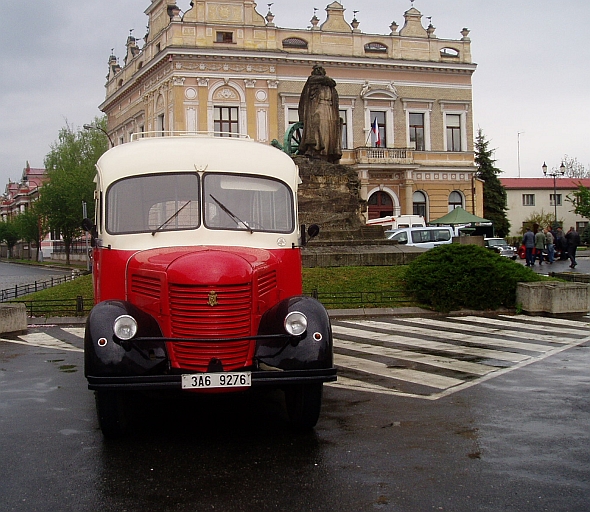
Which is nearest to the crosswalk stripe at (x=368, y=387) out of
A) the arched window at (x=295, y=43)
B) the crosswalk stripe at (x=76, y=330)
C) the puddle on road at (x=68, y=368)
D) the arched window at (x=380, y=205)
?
the puddle on road at (x=68, y=368)

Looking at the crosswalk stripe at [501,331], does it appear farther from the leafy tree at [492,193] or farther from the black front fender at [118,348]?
the leafy tree at [492,193]

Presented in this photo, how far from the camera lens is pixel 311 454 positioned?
21.3 feet

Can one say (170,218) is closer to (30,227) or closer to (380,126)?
(380,126)

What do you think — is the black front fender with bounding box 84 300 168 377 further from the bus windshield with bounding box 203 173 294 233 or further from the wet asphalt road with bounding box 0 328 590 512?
the bus windshield with bounding box 203 173 294 233

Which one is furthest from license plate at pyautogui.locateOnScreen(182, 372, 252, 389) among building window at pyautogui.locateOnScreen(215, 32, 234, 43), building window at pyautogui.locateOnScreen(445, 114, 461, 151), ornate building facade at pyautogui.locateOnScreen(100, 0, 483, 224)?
building window at pyautogui.locateOnScreen(445, 114, 461, 151)

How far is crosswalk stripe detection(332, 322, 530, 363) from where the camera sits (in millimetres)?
11805

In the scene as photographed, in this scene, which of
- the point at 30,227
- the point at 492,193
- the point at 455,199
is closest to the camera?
the point at 455,199

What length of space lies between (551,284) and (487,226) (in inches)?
1298

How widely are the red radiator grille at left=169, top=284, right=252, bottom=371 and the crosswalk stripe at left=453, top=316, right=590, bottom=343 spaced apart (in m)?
8.13

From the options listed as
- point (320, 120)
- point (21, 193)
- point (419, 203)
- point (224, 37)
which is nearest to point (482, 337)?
point (320, 120)

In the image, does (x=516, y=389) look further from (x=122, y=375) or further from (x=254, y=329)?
(x=122, y=375)

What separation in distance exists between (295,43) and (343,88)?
473cm

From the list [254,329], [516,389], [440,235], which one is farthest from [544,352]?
[440,235]

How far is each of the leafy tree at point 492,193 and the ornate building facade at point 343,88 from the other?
38.3 feet
